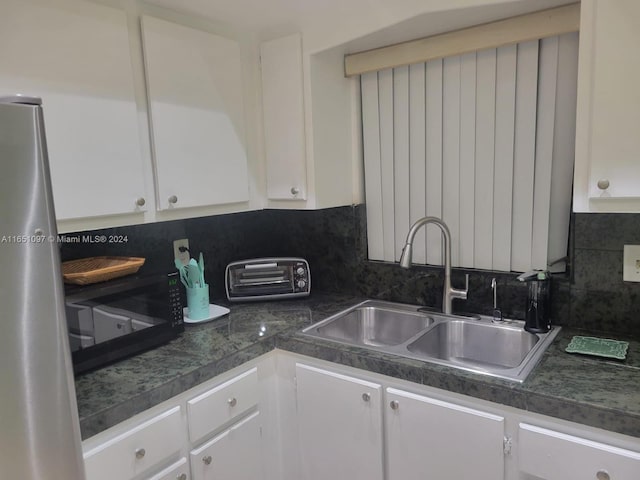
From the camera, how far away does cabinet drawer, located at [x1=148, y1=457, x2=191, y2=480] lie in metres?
1.37

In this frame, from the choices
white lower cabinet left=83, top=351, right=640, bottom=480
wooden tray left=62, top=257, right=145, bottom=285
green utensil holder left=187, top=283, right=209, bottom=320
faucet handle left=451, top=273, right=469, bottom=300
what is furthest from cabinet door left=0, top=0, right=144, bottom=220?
faucet handle left=451, top=273, right=469, bottom=300

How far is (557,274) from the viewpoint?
1.72m

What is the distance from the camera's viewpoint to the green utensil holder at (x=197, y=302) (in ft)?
6.16

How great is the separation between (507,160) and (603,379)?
0.87 meters

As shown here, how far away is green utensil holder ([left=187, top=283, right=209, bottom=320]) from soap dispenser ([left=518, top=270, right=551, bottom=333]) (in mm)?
1225

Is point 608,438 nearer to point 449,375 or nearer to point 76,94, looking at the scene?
point 449,375

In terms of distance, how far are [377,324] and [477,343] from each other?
0.45 meters

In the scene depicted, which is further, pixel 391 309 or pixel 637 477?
pixel 391 309

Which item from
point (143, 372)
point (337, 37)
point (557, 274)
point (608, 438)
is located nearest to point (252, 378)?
point (143, 372)

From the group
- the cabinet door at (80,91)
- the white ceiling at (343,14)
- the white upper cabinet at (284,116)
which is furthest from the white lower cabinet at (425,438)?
the white ceiling at (343,14)

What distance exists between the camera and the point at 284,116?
195 cm

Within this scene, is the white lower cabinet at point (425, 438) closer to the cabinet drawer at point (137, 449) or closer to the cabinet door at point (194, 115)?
the cabinet drawer at point (137, 449)

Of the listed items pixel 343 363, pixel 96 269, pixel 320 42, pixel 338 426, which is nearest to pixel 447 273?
pixel 343 363

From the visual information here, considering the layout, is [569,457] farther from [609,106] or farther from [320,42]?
[320,42]
